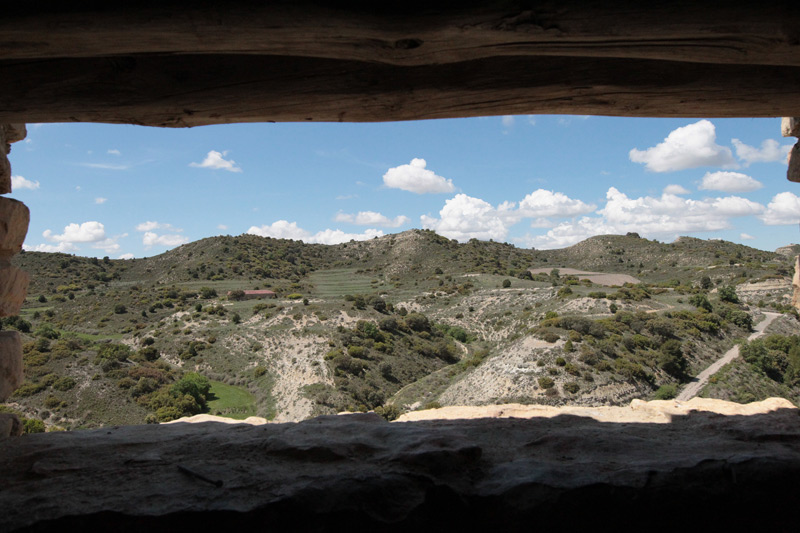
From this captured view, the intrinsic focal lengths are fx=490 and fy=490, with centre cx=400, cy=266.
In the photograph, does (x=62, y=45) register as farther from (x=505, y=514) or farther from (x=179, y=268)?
(x=179, y=268)

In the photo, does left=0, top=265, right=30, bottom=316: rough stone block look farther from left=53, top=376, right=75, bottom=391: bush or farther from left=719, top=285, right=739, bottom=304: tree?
left=719, top=285, right=739, bottom=304: tree

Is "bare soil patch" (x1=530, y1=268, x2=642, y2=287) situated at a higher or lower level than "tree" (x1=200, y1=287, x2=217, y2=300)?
higher

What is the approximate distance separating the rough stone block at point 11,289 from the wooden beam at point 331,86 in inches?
43.9

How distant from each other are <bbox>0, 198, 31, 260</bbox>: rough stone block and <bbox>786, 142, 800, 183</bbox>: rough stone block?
17.8 feet

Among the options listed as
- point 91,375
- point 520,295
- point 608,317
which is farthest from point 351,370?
point 520,295

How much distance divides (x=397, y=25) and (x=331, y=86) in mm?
622

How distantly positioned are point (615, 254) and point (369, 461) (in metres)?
70.1

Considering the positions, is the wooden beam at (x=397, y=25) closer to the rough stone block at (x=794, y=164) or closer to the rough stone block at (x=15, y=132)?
the rough stone block at (x=15, y=132)

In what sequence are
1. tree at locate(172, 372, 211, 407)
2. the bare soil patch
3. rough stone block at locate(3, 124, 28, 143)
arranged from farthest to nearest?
1. the bare soil patch
2. tree at locate(172, 372, 211, 407)
3. rough stone block at locate(3, 124, 28, 143)

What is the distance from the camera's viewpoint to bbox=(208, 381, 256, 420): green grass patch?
22.0 metres

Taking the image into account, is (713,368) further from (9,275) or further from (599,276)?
(599,276)

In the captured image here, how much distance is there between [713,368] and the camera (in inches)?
999

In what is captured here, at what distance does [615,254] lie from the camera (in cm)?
6631

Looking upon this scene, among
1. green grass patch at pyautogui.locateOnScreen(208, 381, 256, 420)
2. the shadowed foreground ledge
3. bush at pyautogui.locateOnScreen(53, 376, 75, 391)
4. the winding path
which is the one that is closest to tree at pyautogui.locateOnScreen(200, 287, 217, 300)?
green grass patch at pyautogui.locateOnScreen(208, 381, 256, 420)
